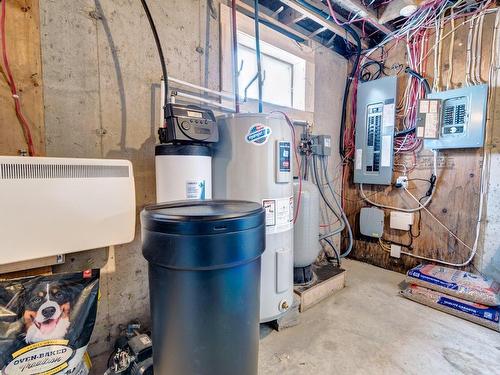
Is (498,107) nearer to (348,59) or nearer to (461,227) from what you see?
(461,227)

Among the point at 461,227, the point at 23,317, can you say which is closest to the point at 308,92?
the point at 461,227

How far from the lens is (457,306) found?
1742mm

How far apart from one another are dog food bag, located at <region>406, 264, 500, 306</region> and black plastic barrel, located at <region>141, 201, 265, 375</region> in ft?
6.14

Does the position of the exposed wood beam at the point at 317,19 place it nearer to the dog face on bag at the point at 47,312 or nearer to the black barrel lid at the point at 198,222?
the black barrel lid at the point at 198,222

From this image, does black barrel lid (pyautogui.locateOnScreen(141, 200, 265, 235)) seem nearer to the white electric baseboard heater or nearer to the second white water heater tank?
the white electric baseboard heater

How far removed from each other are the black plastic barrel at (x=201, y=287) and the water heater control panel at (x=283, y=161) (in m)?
0.78

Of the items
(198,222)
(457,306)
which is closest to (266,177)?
(198,222)

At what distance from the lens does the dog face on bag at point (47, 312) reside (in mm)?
941

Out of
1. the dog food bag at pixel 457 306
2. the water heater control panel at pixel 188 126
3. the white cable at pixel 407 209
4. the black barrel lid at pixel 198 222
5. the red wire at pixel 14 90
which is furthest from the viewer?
the white cable at pixel 407 209

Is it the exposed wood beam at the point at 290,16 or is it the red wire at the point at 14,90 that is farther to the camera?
the exposed wood beam at the point at 290,16

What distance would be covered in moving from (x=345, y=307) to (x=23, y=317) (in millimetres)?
1866

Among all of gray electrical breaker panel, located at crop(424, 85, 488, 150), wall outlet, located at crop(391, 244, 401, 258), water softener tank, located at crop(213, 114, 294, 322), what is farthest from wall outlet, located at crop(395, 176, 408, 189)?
water softener tank, located at crop(213, 114, 294, 322)

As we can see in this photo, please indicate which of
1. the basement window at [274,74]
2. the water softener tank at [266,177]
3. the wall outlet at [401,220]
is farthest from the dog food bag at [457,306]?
the basement window at [274,74]

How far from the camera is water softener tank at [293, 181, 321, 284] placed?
74.4 inches
